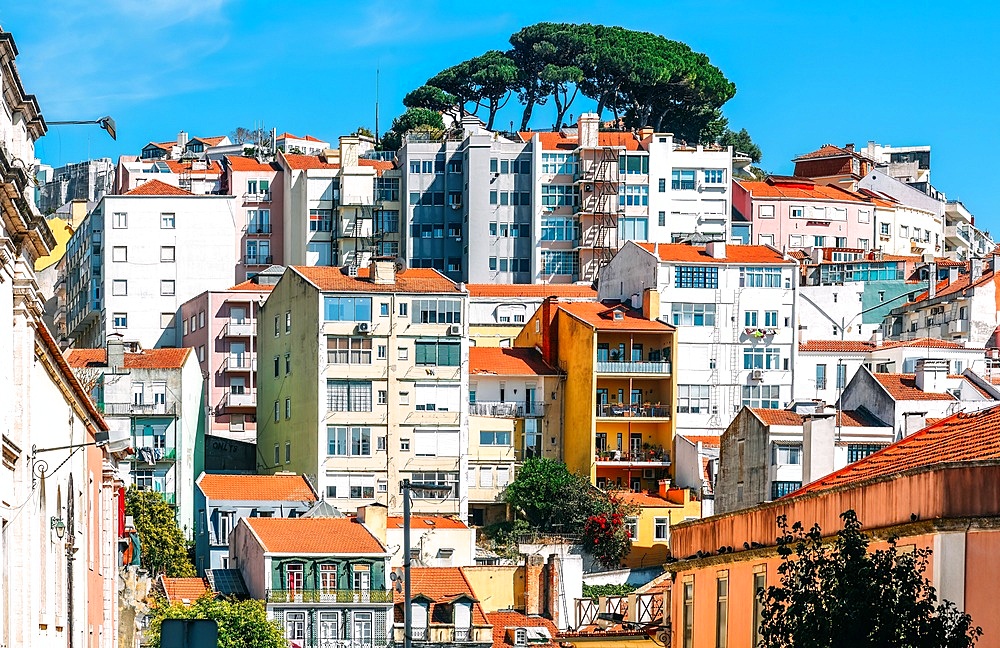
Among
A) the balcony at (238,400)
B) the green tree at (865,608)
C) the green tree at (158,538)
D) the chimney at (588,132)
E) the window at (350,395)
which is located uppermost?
the chimney at (588,132)

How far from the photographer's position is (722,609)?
3812 centimetres

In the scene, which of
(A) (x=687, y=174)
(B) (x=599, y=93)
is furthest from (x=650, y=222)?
(B) (x=599, y=93)

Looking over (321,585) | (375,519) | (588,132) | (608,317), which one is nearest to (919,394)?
(321,585)

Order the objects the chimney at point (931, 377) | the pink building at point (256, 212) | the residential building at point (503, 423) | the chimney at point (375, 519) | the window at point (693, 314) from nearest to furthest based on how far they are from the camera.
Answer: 1. the chimney at point (931, 377)
2. the chimney at point (375, 519)
3. the residential building at point (503, 423)
4. the window at point (693, 314)
5. the pink building at point (256, 212)

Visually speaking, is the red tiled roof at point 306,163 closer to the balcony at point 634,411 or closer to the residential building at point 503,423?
the residential building at point 503,423

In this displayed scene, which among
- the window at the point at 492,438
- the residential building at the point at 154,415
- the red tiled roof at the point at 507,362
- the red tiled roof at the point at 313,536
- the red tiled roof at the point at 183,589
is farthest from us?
the red tiled roof at the point at 507,362

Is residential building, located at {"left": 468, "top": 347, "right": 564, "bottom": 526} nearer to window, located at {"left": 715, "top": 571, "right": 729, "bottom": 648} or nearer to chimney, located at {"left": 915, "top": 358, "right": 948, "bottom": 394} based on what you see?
chimney, located at {"left": 915, "top": 358, "right": 948, "bottom": 394}

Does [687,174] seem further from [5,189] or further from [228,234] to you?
[5,189]

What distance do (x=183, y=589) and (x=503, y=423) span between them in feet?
89.8

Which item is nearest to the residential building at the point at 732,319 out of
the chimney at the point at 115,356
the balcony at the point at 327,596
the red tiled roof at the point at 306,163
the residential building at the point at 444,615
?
the chimney at the point at 115,356

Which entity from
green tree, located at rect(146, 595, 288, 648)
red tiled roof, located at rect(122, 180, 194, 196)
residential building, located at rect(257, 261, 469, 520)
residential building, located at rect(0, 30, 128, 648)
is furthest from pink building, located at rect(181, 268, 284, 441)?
residential building, located at rect(0, 30, 128, 648)

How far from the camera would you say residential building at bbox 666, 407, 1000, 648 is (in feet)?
82.2

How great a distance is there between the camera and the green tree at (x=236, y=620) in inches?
2901

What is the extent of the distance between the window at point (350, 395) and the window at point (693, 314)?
1799cm
